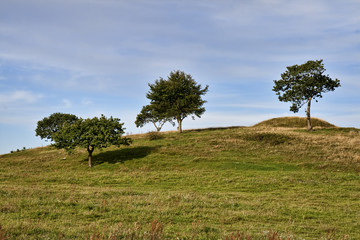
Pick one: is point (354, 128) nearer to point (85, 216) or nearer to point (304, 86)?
point (304, 86)

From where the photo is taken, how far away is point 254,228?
11.4m

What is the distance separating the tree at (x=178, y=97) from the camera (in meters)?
74.7

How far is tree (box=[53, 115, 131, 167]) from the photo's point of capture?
44.6 m

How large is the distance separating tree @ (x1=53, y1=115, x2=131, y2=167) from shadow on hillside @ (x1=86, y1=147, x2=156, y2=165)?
7.67 feet

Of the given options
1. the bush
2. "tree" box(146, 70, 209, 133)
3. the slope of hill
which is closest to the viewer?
the bush

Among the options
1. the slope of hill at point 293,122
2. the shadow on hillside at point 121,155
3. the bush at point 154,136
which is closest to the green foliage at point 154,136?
the bush at point 154,136

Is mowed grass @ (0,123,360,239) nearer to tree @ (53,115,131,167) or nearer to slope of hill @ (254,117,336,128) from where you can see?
tree @ (53,115,131,167)

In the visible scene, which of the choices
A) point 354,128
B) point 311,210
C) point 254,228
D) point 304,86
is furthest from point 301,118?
point 254,228

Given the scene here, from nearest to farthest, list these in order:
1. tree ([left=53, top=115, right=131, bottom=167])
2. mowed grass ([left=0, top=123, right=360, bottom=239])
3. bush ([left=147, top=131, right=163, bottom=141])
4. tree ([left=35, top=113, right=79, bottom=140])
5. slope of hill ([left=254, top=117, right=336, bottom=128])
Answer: mowed grass ([left=0, top=123, right=360, bottom=239]) → tree ([left=53, top=115, right=131, bottom=167]) → bush ([left=147, top=131, right=163, bottom=141]) → slope of hill ([left=254, top=117, right=336, bottom=128]) → tree ([left=35, top=113, right=79, bottom=140])

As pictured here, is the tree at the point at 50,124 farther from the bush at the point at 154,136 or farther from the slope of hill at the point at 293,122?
the slope of hill at the point at 293,122

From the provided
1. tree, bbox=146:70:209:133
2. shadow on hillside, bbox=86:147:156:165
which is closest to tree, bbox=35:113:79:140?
tree, bbox=146:70:209:133

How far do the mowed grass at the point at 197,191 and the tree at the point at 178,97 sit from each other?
1594 cm

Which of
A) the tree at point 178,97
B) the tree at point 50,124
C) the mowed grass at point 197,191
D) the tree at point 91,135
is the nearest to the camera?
the mowed grass at point 197,191

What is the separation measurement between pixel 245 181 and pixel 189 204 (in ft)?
48.0
